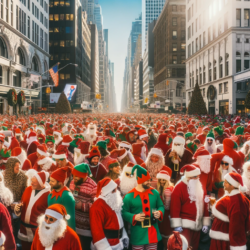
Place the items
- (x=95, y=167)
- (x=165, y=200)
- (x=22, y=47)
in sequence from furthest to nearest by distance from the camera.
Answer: (x=22, y=47) → (x=95, y=167) → (x=165, y=200)

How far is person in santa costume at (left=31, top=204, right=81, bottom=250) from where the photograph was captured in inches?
126

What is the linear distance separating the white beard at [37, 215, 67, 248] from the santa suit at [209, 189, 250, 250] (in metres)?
2.14

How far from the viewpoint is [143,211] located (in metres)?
4.22

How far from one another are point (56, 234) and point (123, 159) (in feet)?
12.4

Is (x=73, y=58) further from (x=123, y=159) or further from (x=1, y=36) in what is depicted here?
(x=123, y=159)

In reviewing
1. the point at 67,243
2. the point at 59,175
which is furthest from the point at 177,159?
the point at 67,243

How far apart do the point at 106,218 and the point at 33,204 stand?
1209 mm

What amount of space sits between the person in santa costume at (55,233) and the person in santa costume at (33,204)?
1166 millimetres

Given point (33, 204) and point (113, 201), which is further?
point (33, 204)

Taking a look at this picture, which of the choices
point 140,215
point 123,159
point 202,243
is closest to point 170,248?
point 140,215

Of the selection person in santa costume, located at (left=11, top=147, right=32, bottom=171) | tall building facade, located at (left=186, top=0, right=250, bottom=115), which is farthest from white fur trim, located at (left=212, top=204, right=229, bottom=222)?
tall building facade, located at (left=186, top=0, right=250, bottom=115)

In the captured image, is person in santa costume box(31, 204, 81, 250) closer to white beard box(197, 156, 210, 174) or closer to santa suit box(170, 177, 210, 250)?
santa suit box(170, 177, 210, 250)

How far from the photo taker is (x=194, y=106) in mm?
37938

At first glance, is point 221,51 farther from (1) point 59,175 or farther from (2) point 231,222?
(1) point 59,175
